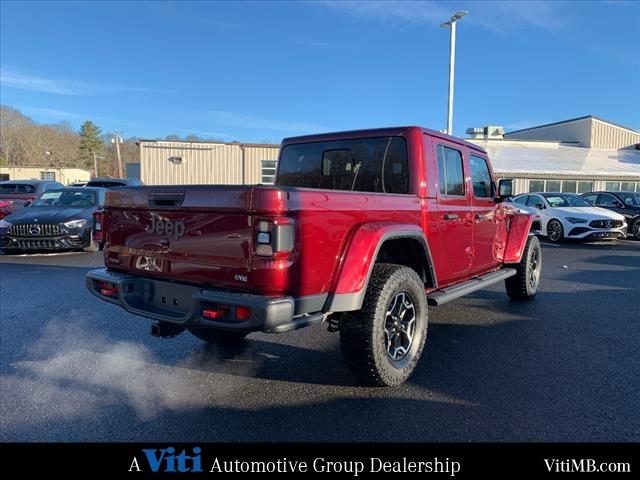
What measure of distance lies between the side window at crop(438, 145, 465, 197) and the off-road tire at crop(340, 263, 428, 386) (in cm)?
120

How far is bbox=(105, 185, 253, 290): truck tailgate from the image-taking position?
274cm

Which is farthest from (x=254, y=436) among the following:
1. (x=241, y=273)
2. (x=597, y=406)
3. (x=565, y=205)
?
(x=565, y=205)

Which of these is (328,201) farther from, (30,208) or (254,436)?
(30,208)

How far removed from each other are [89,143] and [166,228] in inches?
3998

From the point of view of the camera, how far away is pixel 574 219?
1283 centimetres

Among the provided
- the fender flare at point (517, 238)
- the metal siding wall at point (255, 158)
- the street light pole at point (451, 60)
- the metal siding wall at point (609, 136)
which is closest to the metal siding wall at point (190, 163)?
the metal siding wall at point (255, 158)

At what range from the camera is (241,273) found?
108 inches

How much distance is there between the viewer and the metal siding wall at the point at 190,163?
29312 mm

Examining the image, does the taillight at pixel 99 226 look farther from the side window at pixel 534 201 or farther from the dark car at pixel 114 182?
the side window at pixel 534 201

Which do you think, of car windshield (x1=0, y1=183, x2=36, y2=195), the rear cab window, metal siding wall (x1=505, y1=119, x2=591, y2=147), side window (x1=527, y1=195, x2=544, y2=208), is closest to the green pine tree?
metal siding wall (x1=505, y1=119, x2=591, y2=147)

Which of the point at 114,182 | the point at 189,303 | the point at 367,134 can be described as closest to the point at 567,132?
the point at 114,182

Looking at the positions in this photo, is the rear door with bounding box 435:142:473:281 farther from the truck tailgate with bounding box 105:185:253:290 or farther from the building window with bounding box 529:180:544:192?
the building window with bounding box 529:180:544:192
